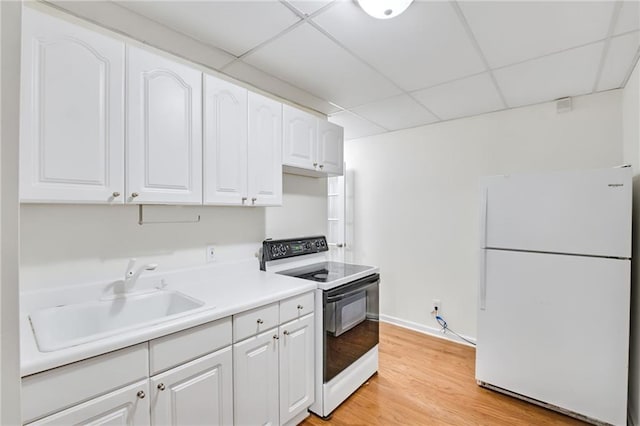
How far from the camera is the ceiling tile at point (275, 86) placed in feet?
6.80

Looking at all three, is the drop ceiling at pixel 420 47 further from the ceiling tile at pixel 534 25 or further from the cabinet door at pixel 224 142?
the cabinet door at pixel 224 142

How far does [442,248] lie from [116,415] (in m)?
2.99

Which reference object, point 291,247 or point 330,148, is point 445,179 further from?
point 291,247

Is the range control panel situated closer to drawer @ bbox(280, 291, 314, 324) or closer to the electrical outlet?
the electrical outlet

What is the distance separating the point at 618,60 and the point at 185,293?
311cm

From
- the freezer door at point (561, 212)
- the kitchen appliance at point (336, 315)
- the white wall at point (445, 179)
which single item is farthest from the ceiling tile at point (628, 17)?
the kitchen appliance at point (336, 315)

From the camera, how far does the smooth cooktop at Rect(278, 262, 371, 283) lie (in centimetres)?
212

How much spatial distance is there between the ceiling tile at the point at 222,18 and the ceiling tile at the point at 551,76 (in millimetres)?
1604

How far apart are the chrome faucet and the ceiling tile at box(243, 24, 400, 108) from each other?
1.44 meters

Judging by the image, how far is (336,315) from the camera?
76.9 inches

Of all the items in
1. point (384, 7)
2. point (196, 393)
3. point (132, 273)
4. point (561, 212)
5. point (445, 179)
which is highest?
point (384, 7)

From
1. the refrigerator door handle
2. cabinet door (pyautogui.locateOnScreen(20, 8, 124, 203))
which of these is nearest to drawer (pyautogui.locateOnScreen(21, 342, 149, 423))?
cabinet door (pyautogui.locateOnScreen(20, 8, 124, 203))

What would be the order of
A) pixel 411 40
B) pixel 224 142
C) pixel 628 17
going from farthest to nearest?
pixel 224 142, pixel 411 40, pixel 628 17

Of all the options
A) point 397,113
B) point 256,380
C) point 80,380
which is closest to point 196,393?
point 256,380
